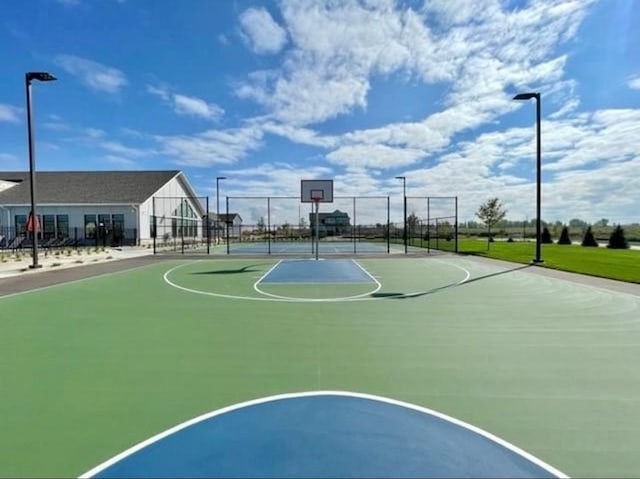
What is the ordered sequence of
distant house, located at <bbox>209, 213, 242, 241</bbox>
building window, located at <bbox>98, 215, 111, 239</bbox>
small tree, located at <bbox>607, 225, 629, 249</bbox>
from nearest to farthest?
small tree, located at <bbox>607, 225, 629, 249</bbox> → building window, located at <bbox>98, 215, 111, 239</bbox> → distant house, located at <bbox>209, 213, 242, 241</bbox>

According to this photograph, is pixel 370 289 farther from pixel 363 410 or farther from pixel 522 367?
pixel 363 410

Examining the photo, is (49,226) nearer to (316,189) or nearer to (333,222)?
(316,189)

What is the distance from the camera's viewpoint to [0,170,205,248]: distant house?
31719 mm

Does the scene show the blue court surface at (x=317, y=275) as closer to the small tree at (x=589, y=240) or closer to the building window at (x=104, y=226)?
the building window at (x=104, y=226)

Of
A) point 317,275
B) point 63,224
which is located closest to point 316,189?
point 317,275

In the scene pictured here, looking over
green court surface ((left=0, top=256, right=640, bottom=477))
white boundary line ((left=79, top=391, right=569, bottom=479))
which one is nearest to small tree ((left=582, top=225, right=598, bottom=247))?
green court surface ((left=0, top=256, right=640, bottom=477))

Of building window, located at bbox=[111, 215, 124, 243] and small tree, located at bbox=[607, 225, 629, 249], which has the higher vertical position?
building window, located at bbox=[111, 215, 124, 243]

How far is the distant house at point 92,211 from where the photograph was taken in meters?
31.7

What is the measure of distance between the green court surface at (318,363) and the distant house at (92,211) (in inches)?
987

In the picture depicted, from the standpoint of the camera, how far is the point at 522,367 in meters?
4.57

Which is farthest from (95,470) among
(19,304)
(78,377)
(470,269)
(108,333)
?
(470,269)

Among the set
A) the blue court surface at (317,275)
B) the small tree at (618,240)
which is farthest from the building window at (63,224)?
the small tree at (618,240)

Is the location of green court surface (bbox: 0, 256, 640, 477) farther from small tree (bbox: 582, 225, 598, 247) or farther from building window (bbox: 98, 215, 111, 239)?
small tree (bbox: 582, 225, 598, 247)

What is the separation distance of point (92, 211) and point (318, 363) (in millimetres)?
34532
